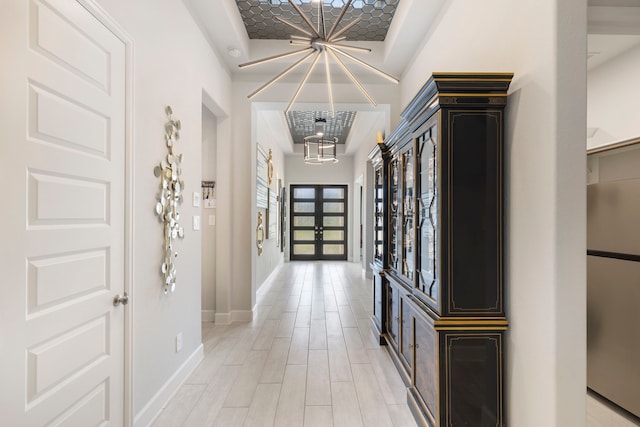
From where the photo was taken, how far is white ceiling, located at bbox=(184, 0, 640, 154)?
158 cm

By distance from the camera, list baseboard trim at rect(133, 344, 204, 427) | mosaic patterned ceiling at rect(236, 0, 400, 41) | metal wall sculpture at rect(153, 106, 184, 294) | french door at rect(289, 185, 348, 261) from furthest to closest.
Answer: french door at rect(289, 185, 348, 261), mosaic patterned ceiling at rect(236, 0, 400, 41), metal wall sculpture at rect(153, 106, 184, 294), baseboard trim at rect(133, 344, 204, 427)

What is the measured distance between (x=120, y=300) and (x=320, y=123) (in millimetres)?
5479

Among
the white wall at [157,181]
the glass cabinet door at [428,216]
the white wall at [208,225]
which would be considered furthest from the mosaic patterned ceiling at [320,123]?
the glass cabinet door at [428,216]

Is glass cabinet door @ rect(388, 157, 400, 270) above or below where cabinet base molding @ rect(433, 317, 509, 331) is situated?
above

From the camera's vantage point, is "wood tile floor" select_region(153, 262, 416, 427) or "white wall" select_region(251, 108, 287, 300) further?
"white wall" select_region(251, 108, 287, 300)

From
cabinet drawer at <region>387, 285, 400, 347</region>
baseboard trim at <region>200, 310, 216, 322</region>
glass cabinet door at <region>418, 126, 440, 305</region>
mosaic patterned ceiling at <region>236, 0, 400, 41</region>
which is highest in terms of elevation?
mosaic patterned ceiling at <region>236, 0, 400, 41</region>

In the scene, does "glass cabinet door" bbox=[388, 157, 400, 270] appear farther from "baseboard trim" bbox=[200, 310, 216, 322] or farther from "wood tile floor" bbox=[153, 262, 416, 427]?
"baseboard trim" bbox=[200, 310, 216, 322]

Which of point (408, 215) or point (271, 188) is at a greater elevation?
point (271, 188)

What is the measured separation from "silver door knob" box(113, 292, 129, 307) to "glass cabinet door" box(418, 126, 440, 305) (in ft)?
5.77

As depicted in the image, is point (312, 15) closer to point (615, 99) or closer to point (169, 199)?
point (169, 199)

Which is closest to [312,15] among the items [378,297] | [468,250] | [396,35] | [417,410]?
[396,35]

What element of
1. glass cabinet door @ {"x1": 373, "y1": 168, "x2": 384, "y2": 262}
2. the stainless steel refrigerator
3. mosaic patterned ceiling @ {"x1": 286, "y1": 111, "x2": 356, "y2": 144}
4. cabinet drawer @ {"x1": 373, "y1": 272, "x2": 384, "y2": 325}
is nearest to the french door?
mosaic patterned ceiling @ {"x1": 286, "y1": 111, "x2": 356, "y2": 144}

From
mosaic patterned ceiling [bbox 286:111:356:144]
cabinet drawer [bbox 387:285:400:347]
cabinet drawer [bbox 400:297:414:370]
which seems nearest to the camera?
cabinet drawer [bbox 400:297:414:370]

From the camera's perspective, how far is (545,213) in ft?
4.71
